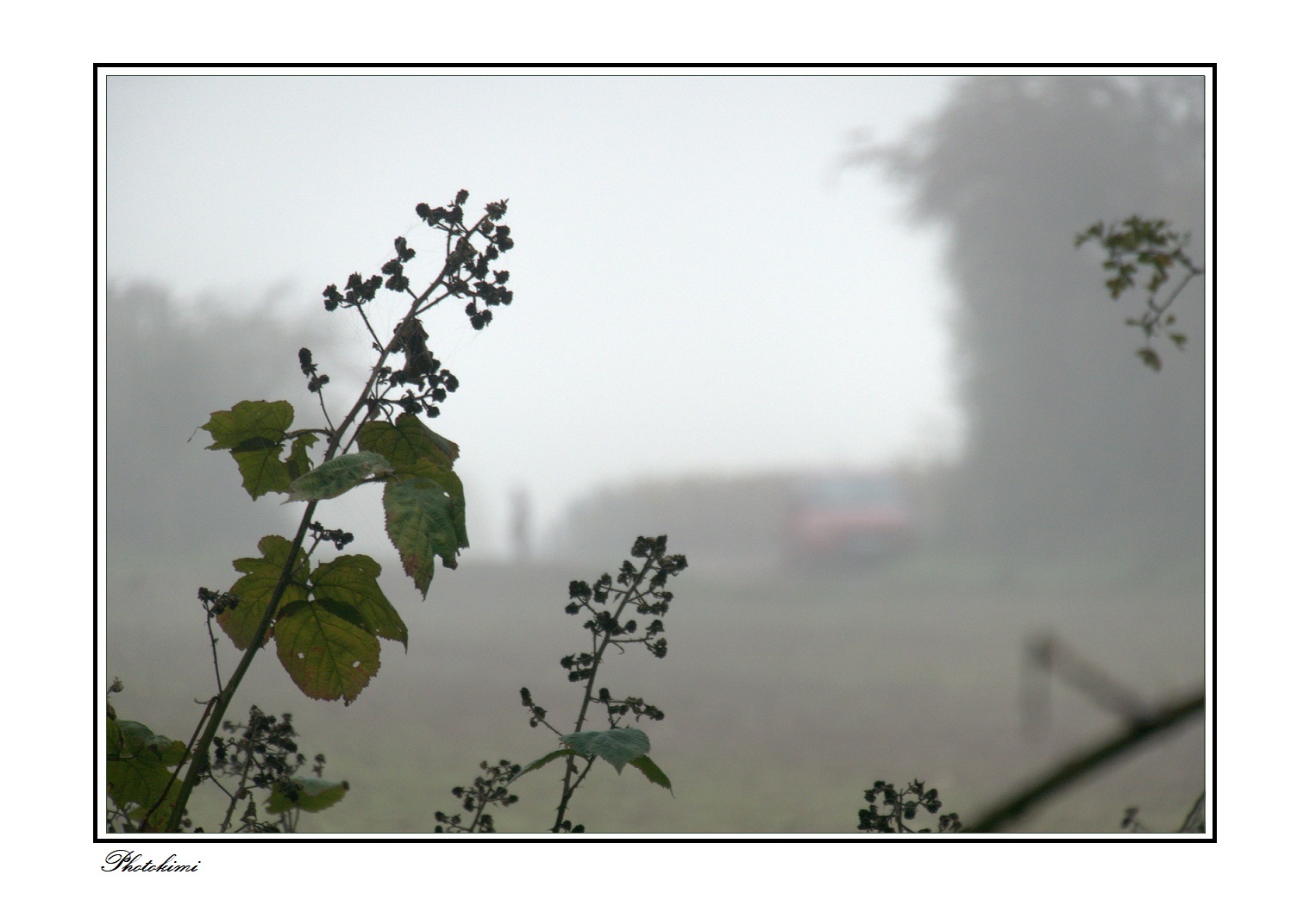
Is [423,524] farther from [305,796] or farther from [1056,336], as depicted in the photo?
[1056,336]

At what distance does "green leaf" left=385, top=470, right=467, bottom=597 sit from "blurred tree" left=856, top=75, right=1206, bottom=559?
2.91 m

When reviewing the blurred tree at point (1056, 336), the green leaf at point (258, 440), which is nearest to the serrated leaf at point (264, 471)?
the green leaf at point (258, 440)

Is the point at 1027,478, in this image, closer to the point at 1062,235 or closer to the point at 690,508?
the point at 1062,235

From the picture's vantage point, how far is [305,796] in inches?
17.7

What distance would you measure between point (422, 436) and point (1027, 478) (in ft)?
10.7

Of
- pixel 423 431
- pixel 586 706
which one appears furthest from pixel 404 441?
pixel 586 706

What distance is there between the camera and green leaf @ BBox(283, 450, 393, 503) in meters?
0.33

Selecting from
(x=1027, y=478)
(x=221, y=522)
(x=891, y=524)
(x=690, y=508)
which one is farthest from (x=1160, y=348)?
(x=221, y=522)

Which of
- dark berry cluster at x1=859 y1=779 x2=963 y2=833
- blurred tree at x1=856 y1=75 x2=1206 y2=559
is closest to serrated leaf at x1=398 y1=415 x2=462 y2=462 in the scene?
dark berry cluster at x1=859 y1=779 x2=963 y2=833

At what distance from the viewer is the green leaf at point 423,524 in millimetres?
338

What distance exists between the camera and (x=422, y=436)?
1.33 ft

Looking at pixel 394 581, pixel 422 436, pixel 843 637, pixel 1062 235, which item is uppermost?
pixel 1062 235

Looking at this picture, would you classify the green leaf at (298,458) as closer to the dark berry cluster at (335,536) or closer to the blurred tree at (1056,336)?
the dark berry cluster at (335,536)

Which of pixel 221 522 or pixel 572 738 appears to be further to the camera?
pixel 221 522
